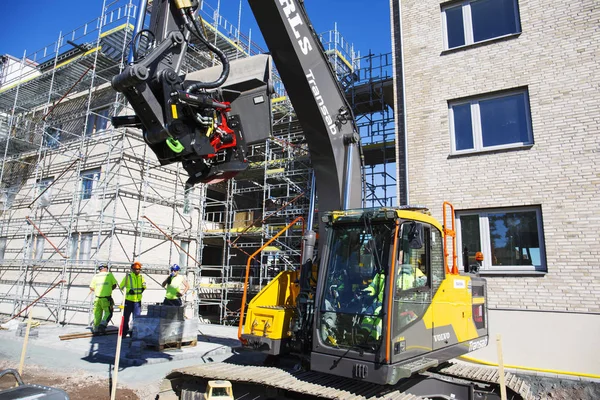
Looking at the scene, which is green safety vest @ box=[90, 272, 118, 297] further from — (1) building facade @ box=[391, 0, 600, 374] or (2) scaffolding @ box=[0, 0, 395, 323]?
(1) building facade @ box=[391, 0, 600, 374]

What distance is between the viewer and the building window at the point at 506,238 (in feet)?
29.2

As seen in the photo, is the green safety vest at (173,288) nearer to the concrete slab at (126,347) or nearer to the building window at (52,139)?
the concrete slab at (126,347)

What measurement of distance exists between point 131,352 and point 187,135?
6.05 m

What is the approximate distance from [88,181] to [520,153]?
14644 millimetres

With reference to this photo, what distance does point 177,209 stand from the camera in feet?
57.7

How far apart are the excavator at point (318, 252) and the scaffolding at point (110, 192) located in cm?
860

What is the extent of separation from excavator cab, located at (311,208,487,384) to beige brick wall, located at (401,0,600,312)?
14.2 ft

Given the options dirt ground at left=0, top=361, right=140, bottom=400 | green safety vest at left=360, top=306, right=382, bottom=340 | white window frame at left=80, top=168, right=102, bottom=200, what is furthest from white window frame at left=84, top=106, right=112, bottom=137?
green safety vest at left=360, top=306, right=382, bottom=340

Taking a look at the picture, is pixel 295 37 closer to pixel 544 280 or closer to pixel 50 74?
pixel 544 280

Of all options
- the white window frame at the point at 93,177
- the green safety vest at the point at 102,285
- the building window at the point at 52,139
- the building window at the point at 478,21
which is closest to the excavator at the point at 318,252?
the building window at the point at 478,21

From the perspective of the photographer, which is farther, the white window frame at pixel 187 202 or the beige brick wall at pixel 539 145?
the white window frame at pixel 187 202

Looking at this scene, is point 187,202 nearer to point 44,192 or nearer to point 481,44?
point 44,192

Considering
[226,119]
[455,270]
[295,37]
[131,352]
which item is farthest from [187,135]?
[131,352]

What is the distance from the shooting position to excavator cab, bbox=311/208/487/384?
14.6ft
